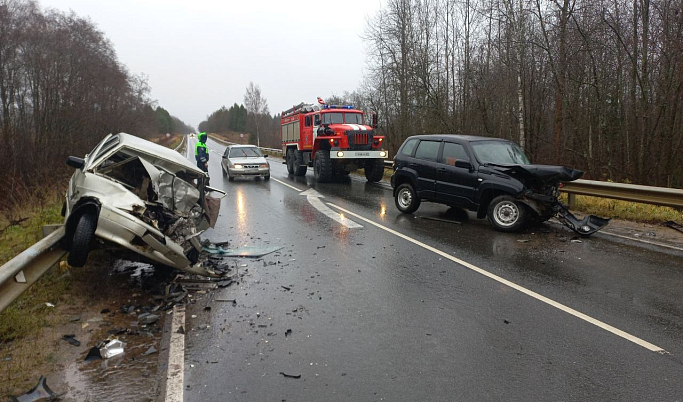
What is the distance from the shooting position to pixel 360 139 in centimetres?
1630

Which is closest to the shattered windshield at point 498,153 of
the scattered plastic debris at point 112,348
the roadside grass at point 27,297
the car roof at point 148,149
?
Answer: the car roof at point 148,149

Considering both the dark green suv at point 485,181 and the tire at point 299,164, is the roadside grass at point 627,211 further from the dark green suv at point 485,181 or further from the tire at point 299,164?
the tire at point 299,164

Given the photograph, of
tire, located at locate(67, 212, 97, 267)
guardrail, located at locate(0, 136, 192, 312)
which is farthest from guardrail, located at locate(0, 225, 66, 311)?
tire, located at locate(67, 212, 97, 267)

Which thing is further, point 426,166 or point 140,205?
point 426,166

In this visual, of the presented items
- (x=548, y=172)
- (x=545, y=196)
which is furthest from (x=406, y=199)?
(x=548, y=172)

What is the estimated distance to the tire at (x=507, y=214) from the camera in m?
8.02

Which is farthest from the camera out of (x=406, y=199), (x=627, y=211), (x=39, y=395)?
(x=406, y=199)

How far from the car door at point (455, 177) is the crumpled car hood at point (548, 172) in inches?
32.1

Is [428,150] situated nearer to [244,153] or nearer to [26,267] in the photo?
[26,267]

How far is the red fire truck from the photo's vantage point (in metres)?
16.3

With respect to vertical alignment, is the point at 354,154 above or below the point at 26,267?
above

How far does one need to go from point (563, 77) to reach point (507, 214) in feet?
35.7

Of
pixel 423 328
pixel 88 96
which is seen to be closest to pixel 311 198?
pixel 423 328

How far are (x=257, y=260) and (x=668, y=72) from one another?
45.2 ft
